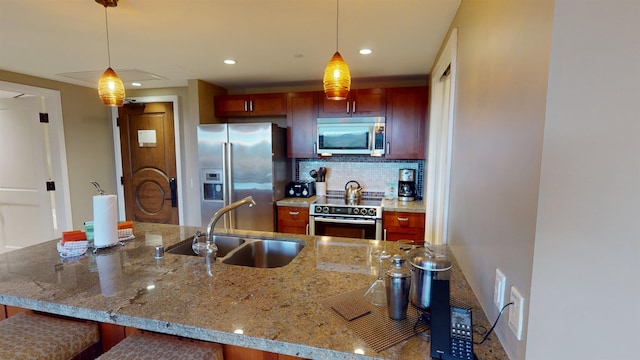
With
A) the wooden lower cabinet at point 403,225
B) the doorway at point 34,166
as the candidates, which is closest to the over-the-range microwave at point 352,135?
the wooden lower cabinet at point 403,225

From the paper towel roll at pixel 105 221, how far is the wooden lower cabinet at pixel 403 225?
228 centimetres

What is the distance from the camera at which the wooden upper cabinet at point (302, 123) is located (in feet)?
11.2

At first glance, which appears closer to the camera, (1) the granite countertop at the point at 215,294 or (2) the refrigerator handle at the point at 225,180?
(1) the granite countertop at the point at 215,294

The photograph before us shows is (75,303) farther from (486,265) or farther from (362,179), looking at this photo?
(362,179)

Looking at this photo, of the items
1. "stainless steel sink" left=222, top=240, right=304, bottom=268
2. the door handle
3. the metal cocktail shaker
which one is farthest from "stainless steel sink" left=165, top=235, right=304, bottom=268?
the door handle

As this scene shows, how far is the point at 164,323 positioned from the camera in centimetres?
99

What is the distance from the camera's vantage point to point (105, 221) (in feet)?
5.46

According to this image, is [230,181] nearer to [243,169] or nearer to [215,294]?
[243,169]

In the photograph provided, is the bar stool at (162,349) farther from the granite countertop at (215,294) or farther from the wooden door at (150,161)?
the wooden door at (150,161)

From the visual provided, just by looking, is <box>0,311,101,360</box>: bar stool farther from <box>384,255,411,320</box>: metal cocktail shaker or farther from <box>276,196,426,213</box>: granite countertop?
<box>276,196,426,213</box>: granite countertop

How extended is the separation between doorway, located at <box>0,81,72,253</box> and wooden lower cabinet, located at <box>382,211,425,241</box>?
3848 mm

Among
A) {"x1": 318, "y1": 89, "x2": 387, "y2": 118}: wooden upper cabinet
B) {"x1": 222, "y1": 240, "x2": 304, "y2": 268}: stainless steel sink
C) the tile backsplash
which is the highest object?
{"x1": 318, "y1": 89, "x2": 387, "y2": 118}: wooden upper cabinet

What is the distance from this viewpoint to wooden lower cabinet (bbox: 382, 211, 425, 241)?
2959 millimetres

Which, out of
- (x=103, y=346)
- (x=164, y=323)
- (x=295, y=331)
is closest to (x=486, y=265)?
(x=295, y=331)
